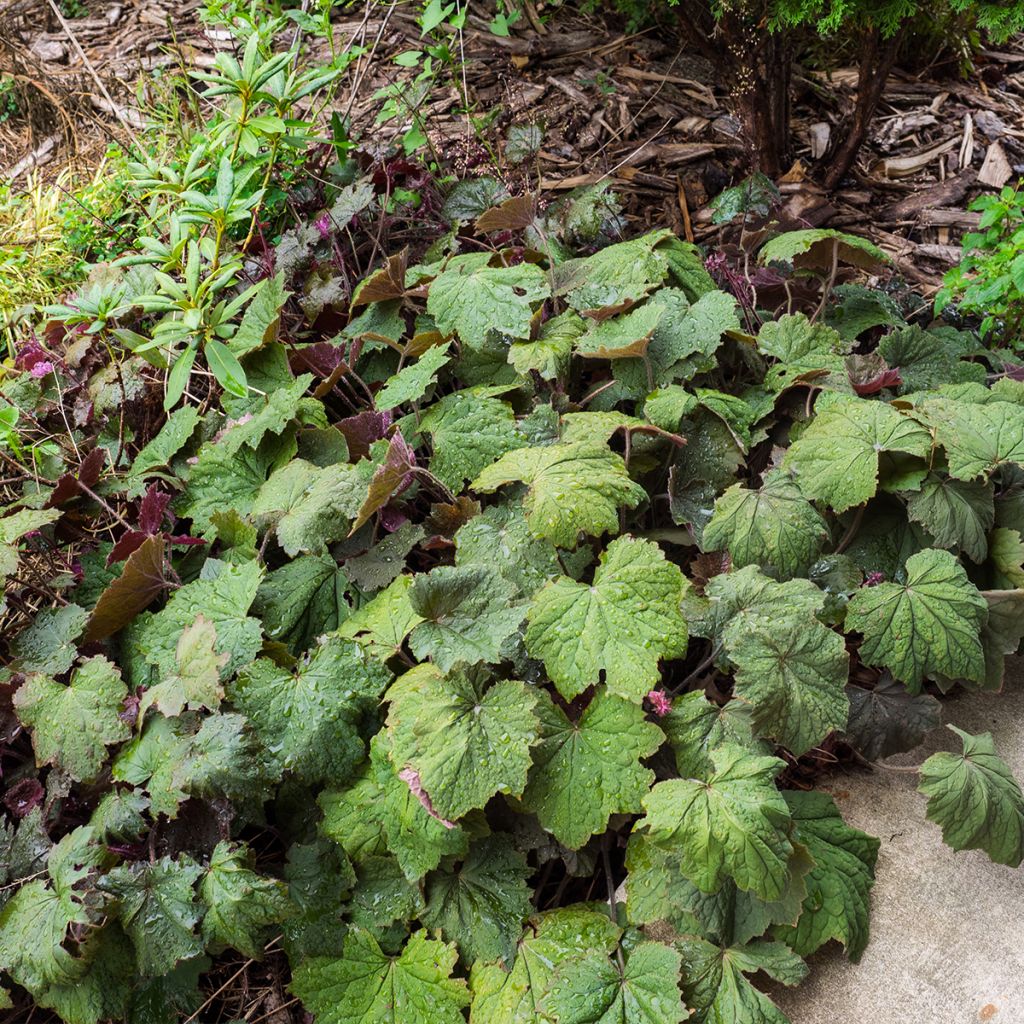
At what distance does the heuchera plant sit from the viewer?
157cm

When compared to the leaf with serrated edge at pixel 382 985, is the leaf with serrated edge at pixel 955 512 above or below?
above

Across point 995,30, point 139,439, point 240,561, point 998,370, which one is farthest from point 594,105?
point 240,561

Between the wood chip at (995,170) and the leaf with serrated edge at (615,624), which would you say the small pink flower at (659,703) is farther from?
the wood chip at (995,170)

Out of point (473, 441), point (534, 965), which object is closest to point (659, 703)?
point (534, 965)

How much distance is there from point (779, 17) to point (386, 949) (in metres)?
2.71

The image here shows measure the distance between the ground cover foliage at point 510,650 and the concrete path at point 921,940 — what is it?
0.24ft

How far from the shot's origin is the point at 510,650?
1.79 meters

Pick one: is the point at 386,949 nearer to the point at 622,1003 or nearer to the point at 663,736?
the point at 622,1003

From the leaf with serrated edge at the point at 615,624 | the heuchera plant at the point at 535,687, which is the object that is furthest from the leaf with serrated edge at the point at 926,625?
the leaf with serrated edge at the point at 615,624

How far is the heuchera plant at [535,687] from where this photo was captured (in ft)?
5.16

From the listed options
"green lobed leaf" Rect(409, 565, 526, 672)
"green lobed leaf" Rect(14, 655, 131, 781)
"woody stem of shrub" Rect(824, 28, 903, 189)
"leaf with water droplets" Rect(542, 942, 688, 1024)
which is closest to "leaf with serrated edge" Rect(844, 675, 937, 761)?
"leaf with water droplets" Rect(542, 942, 688, 1024)

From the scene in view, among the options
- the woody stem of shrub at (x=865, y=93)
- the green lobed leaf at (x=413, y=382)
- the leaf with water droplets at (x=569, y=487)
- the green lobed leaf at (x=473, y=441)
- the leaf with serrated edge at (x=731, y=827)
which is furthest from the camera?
the woody stem of shrub at (x=865, y=93)

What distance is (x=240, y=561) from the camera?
85.1 inches

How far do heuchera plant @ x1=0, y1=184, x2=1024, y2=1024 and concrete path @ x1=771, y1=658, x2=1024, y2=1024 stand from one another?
0.22 ft
